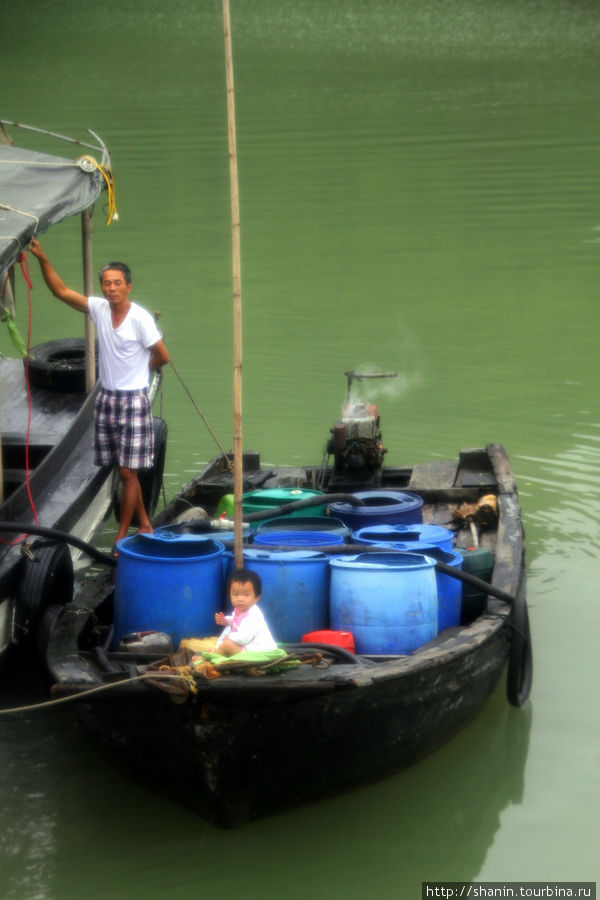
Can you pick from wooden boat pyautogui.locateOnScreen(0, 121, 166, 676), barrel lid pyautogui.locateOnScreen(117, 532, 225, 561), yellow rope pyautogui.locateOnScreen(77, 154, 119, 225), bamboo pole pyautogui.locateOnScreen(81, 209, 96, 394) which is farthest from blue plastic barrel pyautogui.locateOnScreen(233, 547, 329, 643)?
bamboo pole pyautogui.locateOnScreen(81, 209, 96, 394)

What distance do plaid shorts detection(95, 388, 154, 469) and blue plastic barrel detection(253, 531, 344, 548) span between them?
4.19 feet

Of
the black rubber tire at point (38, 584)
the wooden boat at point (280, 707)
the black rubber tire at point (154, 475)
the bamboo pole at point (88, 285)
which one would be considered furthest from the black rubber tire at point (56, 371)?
the wooden boat at point (280, 707)

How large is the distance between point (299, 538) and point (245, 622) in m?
1.07

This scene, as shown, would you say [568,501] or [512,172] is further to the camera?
[512,172]

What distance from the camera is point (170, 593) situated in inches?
219

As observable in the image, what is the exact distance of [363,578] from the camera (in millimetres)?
5434

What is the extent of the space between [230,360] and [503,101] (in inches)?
620

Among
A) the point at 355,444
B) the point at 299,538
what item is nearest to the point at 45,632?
the point at 299,538

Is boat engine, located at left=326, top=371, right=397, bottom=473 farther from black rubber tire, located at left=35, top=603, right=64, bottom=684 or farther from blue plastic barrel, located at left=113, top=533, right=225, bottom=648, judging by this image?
black rubber tire, located at left=35, top=603, right=64, bottom=684

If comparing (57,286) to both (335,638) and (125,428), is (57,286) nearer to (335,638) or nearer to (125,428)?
(125,428)

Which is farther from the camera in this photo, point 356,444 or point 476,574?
point 356,444

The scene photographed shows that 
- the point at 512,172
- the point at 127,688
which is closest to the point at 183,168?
the point at 512,172

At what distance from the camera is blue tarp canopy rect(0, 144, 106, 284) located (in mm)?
5820

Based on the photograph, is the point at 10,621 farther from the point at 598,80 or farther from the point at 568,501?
the point at 598,80
